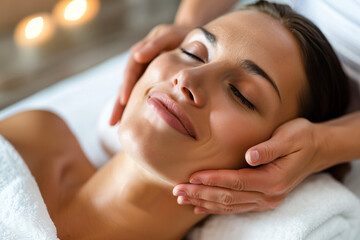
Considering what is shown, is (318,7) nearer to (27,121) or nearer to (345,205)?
(345,205)

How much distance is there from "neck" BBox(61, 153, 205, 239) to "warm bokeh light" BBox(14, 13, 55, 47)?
151 centimetres

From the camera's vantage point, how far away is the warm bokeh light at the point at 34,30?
7.58 feet

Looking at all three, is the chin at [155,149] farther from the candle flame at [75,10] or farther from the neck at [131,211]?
the candle flame at [75,10]

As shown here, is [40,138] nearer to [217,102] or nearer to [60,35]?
[217,102]

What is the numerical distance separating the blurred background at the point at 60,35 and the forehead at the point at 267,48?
4.56 feet

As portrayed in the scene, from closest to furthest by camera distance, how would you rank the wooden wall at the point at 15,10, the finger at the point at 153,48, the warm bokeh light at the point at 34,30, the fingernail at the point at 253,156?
1. the fingernail at the point at 253,156
2. the finger at the point at 153,48
3. the wooden wall at the point at 15,10
4. the warm bokeh light at the point at 34,30

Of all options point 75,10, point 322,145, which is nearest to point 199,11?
point 322,145

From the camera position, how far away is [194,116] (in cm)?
89

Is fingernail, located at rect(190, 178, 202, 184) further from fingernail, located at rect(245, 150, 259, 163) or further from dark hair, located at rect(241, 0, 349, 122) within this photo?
dark hair, located at rect(241, 0, 349, 122)

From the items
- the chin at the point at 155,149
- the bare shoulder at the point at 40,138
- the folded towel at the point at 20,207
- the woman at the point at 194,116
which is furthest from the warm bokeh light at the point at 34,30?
the chin at the point at 155,149

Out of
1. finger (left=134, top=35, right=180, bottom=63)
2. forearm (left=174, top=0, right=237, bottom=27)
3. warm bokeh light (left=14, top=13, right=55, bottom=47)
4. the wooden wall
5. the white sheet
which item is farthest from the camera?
warm bokeh light (left=14, top=13, right=55, bottom=47)

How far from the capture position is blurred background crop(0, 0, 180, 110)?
7.24 feet

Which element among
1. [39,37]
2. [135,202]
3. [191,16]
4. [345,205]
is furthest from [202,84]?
[39,37]

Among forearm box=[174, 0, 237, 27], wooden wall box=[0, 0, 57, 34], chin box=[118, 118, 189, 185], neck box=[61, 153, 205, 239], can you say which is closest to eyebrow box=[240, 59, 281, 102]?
chin box=[118, 118, 189, 185]
